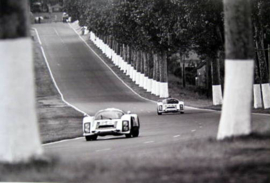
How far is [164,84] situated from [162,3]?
53.9 ft

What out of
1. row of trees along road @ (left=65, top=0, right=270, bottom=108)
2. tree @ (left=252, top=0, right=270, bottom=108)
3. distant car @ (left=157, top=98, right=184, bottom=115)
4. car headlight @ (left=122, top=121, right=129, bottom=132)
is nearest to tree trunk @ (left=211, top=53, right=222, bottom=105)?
row of trees along road @ (left=65, top=0, right=270, bottom=108)

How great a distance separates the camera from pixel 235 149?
13586 mm

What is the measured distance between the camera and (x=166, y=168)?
11641 millimetres

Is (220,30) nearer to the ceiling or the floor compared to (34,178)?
nearer to the ceiling

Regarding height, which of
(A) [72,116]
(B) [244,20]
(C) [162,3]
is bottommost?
(A) [72,116]

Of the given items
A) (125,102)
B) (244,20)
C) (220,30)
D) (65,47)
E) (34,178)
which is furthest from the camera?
(65,47)

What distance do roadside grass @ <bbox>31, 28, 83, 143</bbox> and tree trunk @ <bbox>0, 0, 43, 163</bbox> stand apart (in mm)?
18149

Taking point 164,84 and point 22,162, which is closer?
point 22,162

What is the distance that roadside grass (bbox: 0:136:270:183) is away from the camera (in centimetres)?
1075

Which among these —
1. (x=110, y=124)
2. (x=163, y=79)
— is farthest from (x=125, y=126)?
(x=163, y=79)

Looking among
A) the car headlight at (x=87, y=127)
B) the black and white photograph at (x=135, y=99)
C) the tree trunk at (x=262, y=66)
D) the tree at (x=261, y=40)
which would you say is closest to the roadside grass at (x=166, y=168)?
the black and white photograph at (x=135, y=99)

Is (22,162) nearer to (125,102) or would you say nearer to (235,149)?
(235,149)

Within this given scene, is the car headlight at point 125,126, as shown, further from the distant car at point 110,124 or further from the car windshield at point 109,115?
the car windshield at point 109,115

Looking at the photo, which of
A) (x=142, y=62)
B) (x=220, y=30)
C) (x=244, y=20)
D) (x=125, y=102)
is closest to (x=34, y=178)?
(x=244, y=20)
